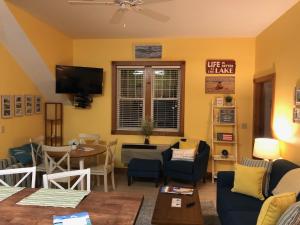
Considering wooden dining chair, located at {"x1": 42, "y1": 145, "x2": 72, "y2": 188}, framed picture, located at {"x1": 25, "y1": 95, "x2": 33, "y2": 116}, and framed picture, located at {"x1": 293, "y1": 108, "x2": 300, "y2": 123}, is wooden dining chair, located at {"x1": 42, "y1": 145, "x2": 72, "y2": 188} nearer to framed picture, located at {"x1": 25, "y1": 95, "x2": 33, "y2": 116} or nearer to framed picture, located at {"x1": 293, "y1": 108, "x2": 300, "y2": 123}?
framed picture, located at {"x1": 25, "y1": 95, "x2": 33, "y2": 116}

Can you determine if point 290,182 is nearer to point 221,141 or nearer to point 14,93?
point 221,141

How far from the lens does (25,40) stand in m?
4.25

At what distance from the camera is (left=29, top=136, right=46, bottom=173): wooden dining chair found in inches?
165

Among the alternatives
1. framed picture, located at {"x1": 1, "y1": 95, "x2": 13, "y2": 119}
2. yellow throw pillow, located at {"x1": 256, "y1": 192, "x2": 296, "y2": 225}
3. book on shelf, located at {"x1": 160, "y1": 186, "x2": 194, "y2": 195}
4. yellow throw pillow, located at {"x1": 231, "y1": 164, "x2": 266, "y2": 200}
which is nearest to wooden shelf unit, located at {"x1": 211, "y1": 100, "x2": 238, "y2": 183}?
yellow throw pillow, located at {"x1": 231, "y1": 164, "x2": 266, "y2": 200}

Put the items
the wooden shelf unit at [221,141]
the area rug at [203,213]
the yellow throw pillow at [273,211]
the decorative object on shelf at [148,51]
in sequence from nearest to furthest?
the yellow throw pillow at [273,211] → the area rug at [203,213] → the wooden shelf unit at [221,141] → the decorative object on shelf at [148,51]

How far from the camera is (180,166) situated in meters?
4.78

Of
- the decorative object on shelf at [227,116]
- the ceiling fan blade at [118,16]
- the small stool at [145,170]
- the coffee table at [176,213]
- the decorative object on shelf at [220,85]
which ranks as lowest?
the small stool at [145,170]

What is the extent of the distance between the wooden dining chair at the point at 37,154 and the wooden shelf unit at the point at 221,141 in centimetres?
313

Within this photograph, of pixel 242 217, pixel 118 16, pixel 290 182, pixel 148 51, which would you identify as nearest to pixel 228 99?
pixel 148 51

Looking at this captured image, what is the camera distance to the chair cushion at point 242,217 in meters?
2.54

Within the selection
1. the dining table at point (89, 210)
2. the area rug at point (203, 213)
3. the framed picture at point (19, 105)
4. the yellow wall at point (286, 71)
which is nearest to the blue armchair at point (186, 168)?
the area rug at point (203, 213)

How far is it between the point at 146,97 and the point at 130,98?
0.35 metres

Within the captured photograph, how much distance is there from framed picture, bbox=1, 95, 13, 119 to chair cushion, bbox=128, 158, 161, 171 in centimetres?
217

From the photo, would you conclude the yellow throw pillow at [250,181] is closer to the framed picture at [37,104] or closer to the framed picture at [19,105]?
the framed picture at [19,105]
